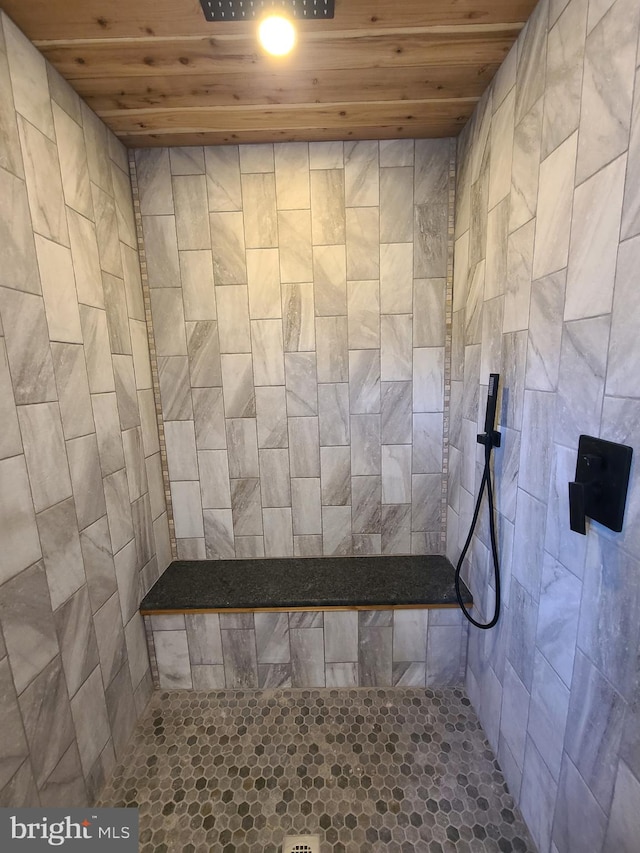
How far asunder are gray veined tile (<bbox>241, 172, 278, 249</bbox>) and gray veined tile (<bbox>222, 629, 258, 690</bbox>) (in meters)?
1.89

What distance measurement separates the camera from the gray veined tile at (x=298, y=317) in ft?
5.49

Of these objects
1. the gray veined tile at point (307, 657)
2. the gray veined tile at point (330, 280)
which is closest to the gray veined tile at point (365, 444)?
the gray veined tile at point (330, 280)

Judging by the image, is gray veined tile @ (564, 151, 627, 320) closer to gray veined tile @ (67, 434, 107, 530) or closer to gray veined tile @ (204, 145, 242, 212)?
gray veined tile @ (204, 145, 242, 212)

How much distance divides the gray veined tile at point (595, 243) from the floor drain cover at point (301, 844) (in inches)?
69.0

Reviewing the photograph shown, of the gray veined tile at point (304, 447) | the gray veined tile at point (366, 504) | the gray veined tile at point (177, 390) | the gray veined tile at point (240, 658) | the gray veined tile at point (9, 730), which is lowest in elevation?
the gray veined tile at point (240, 658)

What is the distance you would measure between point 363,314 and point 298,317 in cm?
33

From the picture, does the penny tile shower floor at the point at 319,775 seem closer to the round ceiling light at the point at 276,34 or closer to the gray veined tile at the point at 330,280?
the gray veined tile at the point at 330,280

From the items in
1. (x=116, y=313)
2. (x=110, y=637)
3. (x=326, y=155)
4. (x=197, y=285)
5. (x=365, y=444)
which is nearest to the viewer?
(x=110, y=637)

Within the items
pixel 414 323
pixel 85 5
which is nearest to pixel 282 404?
pixel 414 323

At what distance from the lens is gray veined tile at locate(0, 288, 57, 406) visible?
0.94m

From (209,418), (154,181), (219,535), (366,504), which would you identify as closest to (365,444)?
(366,504)

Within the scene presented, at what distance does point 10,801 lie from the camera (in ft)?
2.88

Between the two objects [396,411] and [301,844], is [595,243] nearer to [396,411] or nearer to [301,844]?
[396,411]

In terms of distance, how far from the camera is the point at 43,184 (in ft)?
3.54
